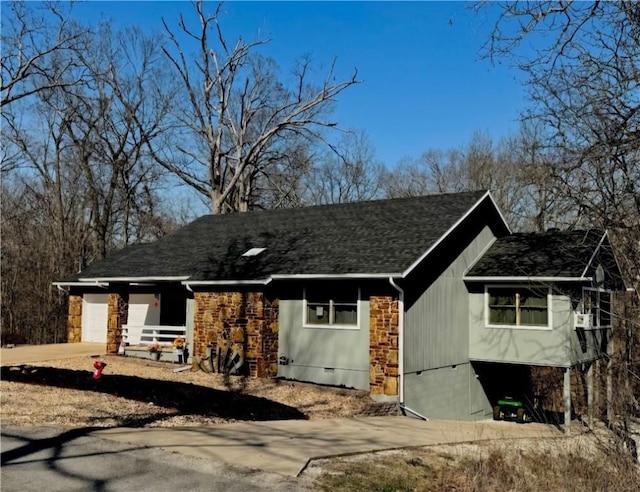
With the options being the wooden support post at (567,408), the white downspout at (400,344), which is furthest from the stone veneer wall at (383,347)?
the wooden support post at (567,408)

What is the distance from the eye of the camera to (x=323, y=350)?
14.4m

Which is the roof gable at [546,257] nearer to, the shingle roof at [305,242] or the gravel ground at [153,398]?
the shingle roof at [305,242]

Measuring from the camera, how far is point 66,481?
19.7 ft

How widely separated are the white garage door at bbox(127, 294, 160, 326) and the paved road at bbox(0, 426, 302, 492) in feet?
44.4

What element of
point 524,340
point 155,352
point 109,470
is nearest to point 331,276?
point 524,340

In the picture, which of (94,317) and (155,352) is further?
(94,317)

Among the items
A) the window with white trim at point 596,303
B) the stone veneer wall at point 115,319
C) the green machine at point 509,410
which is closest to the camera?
the window with white trim at point 596,303

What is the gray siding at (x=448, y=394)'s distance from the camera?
13.7 meters

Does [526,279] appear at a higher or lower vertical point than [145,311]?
higher

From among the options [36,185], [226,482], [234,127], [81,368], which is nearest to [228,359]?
[81,368]

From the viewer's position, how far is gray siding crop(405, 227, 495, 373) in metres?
13.7

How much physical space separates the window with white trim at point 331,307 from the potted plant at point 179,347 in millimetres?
4346

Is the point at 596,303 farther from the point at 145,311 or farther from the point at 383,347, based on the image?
the point at 145,311

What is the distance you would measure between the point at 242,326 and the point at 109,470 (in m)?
8.64
